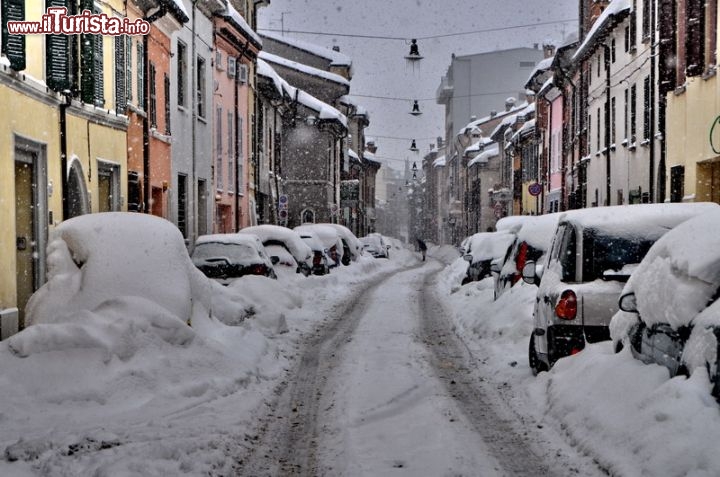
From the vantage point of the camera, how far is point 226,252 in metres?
18.3

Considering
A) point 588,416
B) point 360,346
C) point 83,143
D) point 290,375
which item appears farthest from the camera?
point 83,143

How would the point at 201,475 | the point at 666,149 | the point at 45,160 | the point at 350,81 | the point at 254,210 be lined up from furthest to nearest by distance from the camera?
the point at 350,81 < the point at 254,210 < the point at 666,149 < the point at 45,160 < the point at 201,475

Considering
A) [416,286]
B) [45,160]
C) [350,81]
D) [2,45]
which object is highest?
[350,81]

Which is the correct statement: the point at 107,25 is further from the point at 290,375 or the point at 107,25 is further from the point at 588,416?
the point at 588,416

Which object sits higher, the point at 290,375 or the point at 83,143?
the point at 83,143

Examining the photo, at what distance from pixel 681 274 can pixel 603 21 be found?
28.2 m

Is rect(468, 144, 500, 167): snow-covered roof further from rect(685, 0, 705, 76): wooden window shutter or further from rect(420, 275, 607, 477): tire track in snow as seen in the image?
rect(420, 275, 607, 477): tire track in snow

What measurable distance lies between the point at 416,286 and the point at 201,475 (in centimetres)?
2284

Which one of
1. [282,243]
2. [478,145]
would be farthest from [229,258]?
[478,145]

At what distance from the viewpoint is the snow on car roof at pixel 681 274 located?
19.2ft

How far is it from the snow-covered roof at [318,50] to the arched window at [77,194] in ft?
148

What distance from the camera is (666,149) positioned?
2448cm

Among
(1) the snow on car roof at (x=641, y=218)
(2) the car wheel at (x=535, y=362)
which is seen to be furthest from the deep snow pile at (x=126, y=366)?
(1) the snow on car roof at (x=641, y=218)

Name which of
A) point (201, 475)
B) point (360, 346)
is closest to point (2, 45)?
point (360, 346)
